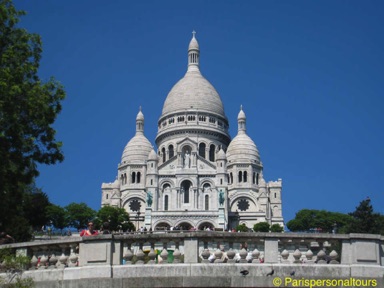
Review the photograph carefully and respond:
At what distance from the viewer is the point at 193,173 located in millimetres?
94812

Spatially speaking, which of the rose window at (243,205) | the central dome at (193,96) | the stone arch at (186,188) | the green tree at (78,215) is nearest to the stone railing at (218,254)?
the green tree at (78,215)

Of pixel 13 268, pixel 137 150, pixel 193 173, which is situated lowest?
pixel 13 268

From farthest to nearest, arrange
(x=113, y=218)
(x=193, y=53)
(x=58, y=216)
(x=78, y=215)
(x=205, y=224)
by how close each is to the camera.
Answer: (x=193, y=53) → (x=205, y=224) → (x=78, y=215) → (x=58, y=216) → (x=113, y=218)

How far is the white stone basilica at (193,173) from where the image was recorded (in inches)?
3573

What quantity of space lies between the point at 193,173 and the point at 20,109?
7522cm

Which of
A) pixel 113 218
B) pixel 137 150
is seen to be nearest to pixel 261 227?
pixel 113 218

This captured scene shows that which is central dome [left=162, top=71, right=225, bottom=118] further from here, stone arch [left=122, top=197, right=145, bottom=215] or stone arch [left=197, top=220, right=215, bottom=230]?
stone arch [left=197, top=220, right=215, bottom=230]

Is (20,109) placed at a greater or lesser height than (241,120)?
lesser

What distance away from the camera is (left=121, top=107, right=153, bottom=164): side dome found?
106 meters

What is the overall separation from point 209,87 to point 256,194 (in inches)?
996

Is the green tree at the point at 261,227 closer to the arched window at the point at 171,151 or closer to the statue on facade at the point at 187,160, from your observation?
→ the statue on facade at the point at 187,160

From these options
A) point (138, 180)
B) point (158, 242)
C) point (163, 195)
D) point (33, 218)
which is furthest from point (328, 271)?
point (138, 180)

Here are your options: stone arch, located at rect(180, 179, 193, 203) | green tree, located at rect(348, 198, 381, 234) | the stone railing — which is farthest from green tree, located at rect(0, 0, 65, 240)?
stone arch, located at rect(180, 179, 193, 203)

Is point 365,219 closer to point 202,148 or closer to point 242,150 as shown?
point 242,150
